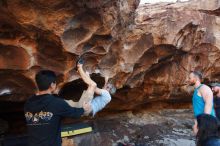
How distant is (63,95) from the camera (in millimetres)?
5051

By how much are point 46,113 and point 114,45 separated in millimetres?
2261

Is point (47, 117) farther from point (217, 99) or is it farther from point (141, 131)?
point (141, 131)

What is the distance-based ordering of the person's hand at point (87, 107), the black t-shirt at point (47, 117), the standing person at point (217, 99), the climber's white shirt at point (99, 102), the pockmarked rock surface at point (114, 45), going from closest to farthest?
the black t-shirt at point (47, 117) → the person's hand at point (87, 107) → the climber's white shirt at point (99, 102) → the pockmarked rock surface at point (114, 45) → the standing person at point (217, 99)

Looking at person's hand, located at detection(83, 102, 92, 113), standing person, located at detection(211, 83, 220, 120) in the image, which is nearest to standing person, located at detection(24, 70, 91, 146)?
person's hand, located at detection(83, 102, 92, 113)

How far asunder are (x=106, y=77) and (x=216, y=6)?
3.55 meters

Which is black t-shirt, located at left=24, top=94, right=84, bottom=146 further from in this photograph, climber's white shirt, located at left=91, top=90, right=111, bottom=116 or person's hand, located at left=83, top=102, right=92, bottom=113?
climber's white shirt, located at left=91, top=90, right=111, bottom=116

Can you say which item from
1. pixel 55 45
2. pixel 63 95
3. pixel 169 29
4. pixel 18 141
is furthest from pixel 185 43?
pixel 18 141

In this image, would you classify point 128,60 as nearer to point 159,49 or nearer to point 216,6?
point 159,49

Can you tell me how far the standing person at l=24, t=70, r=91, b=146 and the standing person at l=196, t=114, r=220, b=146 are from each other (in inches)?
60.6

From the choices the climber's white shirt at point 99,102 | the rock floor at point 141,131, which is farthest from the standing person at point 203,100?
the rock floor at point 141,131

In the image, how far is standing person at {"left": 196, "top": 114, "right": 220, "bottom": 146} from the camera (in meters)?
3.39

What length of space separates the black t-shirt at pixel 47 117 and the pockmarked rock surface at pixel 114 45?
1210mm

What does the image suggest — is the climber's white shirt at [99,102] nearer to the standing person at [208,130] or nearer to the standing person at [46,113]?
the standing person at [46,113]

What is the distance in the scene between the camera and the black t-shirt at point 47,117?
254 centimetres
